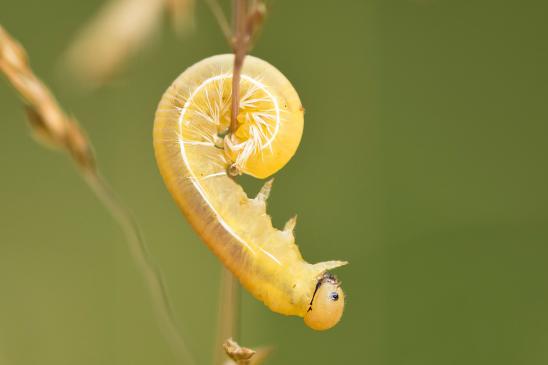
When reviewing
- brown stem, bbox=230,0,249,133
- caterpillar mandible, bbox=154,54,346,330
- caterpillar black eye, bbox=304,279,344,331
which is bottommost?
caterpillar black eye, bbox=304,279,344,331

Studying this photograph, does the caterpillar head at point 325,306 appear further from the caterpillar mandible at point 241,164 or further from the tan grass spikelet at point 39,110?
the tan grass spikelet at point 39,110

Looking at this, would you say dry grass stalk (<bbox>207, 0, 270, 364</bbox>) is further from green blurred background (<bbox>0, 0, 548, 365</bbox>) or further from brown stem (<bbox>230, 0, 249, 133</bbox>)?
green blurred background (<bbox>0, 0, 548, 365</bbox>)

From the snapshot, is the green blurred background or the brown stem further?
the green blurred background

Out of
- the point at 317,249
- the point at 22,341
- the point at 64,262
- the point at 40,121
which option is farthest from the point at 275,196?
the point at 40,121

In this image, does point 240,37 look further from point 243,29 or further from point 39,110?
point 39,110

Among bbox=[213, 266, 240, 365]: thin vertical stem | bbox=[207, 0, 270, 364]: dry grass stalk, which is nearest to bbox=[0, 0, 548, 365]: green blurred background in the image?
bbox=[213, 266, 240, 365]: thin vertical stem

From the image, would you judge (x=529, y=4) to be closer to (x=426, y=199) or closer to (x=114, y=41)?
(x=426, y=199)

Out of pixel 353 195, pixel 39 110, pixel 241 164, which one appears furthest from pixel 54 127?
pixel 353 195

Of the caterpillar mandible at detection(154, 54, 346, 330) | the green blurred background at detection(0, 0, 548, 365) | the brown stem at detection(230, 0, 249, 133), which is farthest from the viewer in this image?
the green blurred background at detection(0, 0, 548, 365)
